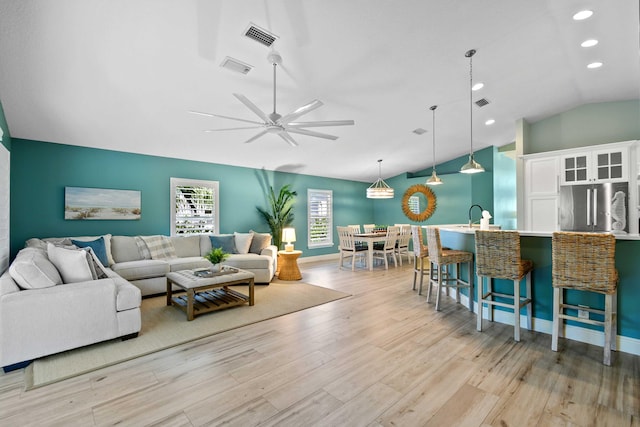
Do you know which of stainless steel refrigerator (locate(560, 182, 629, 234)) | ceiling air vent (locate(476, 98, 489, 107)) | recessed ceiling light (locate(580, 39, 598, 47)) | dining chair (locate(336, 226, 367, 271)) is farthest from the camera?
dining chair (locate(336, 226, 367, 271))

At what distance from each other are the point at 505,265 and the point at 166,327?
3713 millimetres

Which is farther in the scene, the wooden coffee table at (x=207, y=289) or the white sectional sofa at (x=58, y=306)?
the wooden coffee table at (x=207, y=289)

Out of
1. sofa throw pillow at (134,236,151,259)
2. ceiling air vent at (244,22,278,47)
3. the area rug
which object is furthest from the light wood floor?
ceiling air vent at (244,22,278,47)

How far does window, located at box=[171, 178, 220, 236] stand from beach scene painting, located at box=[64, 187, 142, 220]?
68 cm

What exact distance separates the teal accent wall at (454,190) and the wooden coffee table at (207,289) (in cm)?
648

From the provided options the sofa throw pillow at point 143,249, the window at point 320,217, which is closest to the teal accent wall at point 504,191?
the window at point 320,217

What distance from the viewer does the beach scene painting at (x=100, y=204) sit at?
4828 millimetres

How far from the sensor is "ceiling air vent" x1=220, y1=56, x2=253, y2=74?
3210 mm

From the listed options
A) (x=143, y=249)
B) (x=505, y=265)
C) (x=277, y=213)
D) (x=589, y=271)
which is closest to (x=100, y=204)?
(x=143, y=249)

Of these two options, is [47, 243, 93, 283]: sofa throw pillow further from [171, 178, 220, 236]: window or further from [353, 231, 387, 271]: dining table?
[353, 231, 387, 271]: dining table

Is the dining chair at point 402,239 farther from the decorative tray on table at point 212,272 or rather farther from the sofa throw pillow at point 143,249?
the sofa throw pillow at point 143,249

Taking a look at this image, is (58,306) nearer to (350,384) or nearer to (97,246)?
(97,246)

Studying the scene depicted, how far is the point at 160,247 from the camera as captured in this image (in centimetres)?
523

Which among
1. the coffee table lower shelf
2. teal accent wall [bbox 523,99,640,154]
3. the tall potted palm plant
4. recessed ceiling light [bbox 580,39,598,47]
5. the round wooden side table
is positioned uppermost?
recessed ceiling light [bbox 580,39,598,47]
